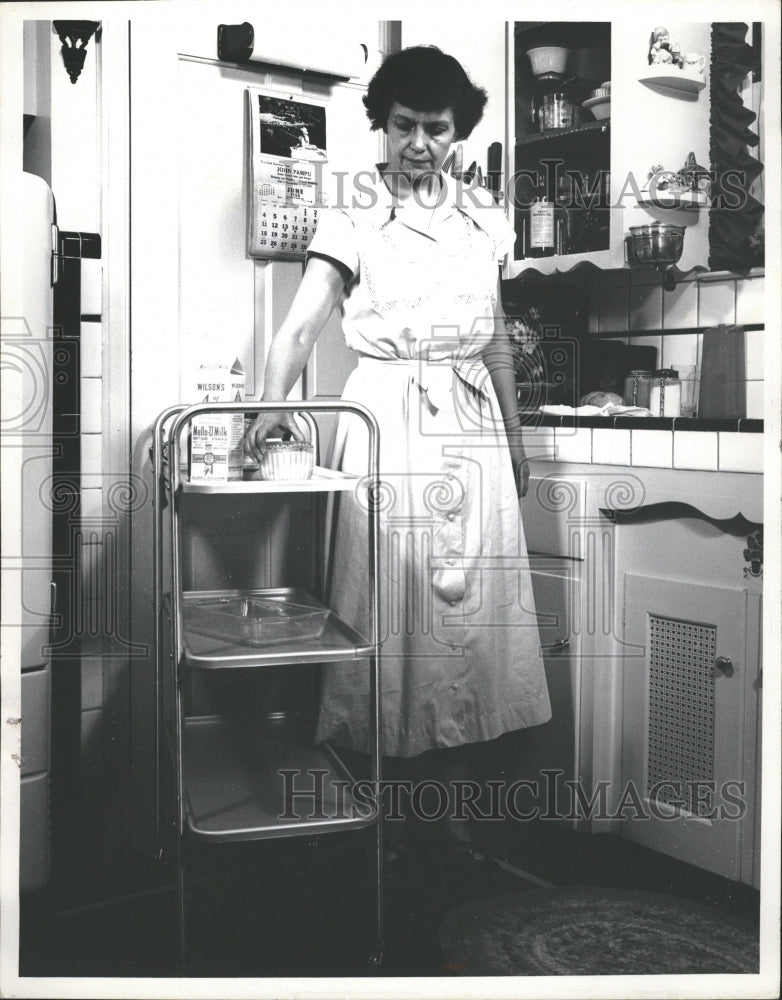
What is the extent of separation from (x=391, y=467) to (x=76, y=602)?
636mm

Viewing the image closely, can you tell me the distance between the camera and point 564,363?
2.45m

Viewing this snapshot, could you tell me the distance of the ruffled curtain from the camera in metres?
2.12

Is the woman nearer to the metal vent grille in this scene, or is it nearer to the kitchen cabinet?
the metal vent grille

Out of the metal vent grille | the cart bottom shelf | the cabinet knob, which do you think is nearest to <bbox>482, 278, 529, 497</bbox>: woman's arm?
the metal vent grille

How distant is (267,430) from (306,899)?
0.83 meters

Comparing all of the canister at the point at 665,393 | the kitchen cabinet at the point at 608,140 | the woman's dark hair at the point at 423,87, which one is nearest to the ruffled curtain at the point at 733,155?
the kitchen cabinet at the point at 608,140

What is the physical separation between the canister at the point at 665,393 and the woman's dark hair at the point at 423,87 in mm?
744

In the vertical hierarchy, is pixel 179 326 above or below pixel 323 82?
below

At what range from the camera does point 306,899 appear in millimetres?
1741

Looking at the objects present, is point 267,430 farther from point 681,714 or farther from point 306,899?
point 681,714

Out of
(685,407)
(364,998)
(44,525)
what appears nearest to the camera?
(364,998)

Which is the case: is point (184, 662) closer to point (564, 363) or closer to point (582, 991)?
point (582, 991)

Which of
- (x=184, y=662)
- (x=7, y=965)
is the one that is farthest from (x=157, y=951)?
(x=184, y=662)

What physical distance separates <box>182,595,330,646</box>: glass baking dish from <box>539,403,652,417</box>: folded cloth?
2.34 feet
